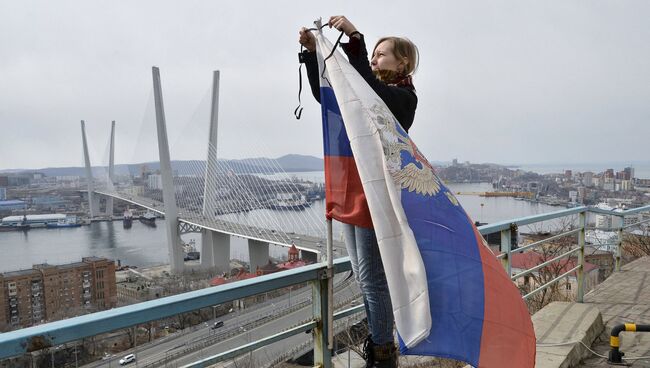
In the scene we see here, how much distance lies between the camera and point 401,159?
0.98 metres

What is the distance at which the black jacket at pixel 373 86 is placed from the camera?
3.28 ft

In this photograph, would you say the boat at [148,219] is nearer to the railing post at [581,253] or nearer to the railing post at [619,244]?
the railing post at [619,244]

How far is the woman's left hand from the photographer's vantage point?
988 millimetres

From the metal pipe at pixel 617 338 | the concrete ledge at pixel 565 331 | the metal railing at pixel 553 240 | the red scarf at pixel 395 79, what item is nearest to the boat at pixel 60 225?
the metal railing at pixel 553 240

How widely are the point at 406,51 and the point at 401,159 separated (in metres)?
0.28

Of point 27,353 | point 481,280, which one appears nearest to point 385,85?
point 481,280

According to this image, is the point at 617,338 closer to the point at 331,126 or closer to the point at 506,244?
the point at 506,244

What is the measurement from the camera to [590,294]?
331cm

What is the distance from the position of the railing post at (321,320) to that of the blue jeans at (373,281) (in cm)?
17

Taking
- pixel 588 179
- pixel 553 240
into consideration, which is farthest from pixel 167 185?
pixel 588 179

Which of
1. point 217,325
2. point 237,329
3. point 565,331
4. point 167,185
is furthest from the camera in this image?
point 167,185

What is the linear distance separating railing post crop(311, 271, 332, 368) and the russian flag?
0.85 ft

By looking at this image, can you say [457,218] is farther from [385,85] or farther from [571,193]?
[571,193]

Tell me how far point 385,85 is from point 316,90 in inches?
7.4
